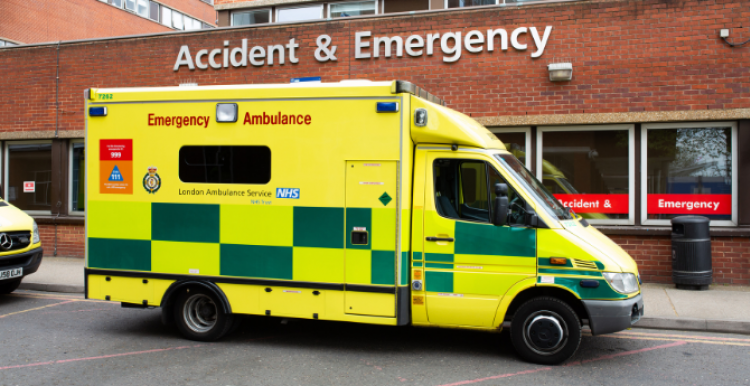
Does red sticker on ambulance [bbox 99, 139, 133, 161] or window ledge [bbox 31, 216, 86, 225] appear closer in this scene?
red sticker on ambulance [bbox 99, 139, 133, 161]

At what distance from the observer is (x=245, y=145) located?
19.8 ft

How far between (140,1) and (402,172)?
28.7 meters

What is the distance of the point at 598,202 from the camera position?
9930 mm

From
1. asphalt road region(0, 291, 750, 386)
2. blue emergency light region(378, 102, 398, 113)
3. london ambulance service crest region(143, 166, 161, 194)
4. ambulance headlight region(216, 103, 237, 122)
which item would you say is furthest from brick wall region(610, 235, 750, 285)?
london ambulance service crest region(143, 166, 161, 194)

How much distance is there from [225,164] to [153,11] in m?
28.6

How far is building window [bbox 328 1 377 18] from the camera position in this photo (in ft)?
42.4

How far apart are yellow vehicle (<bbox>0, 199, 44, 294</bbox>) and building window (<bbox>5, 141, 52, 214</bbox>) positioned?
4.39 meters

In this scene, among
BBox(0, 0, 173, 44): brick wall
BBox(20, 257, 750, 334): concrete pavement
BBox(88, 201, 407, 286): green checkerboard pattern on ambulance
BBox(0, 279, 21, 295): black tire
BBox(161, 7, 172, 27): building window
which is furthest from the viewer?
BBox(161, 7, 172, 27): building window

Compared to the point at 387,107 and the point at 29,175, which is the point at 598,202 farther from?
the point at 29,175

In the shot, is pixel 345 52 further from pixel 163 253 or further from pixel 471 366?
pixel 471 366

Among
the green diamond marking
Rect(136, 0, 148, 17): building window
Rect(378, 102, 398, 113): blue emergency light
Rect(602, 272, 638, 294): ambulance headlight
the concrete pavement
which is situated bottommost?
the concrete pavement

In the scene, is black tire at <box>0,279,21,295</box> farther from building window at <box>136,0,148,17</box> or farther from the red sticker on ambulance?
building window at <box>136,0,148,17</box>

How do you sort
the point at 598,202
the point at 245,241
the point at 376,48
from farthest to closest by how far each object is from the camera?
1. the point at 376,48
2. the point at 598,202
3. the point at 245,241

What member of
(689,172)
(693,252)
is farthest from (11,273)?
(689,172)
